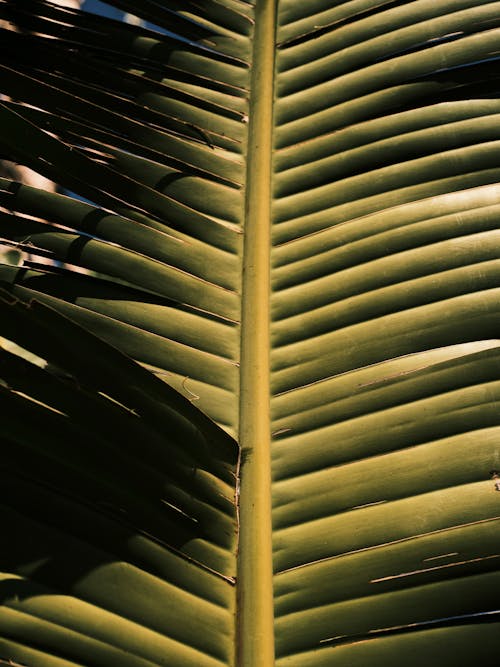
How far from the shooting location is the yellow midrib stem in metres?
0.78

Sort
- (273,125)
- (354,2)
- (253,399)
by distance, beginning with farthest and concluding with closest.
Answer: (354,2)
(273,125)
(253,399)

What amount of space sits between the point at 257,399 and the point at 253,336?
9 centimetres

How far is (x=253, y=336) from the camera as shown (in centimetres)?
98

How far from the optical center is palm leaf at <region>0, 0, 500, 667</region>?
0.76m

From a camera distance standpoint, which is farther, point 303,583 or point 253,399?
point 253,399

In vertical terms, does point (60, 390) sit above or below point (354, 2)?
below

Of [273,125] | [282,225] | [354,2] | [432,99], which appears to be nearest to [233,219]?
[282,225]

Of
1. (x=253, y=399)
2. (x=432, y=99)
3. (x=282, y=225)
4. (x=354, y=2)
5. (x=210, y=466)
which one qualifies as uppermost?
(x=354, y=2)

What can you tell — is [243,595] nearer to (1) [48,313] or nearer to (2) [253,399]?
(2) [253,399]

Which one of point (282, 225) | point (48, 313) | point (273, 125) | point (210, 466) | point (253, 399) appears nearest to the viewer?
point (48, 313)

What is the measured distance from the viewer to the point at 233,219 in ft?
3.67

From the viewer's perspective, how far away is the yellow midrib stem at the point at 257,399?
2.57ft

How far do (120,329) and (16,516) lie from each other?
30 cm

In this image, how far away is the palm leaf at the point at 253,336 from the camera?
76 cm
